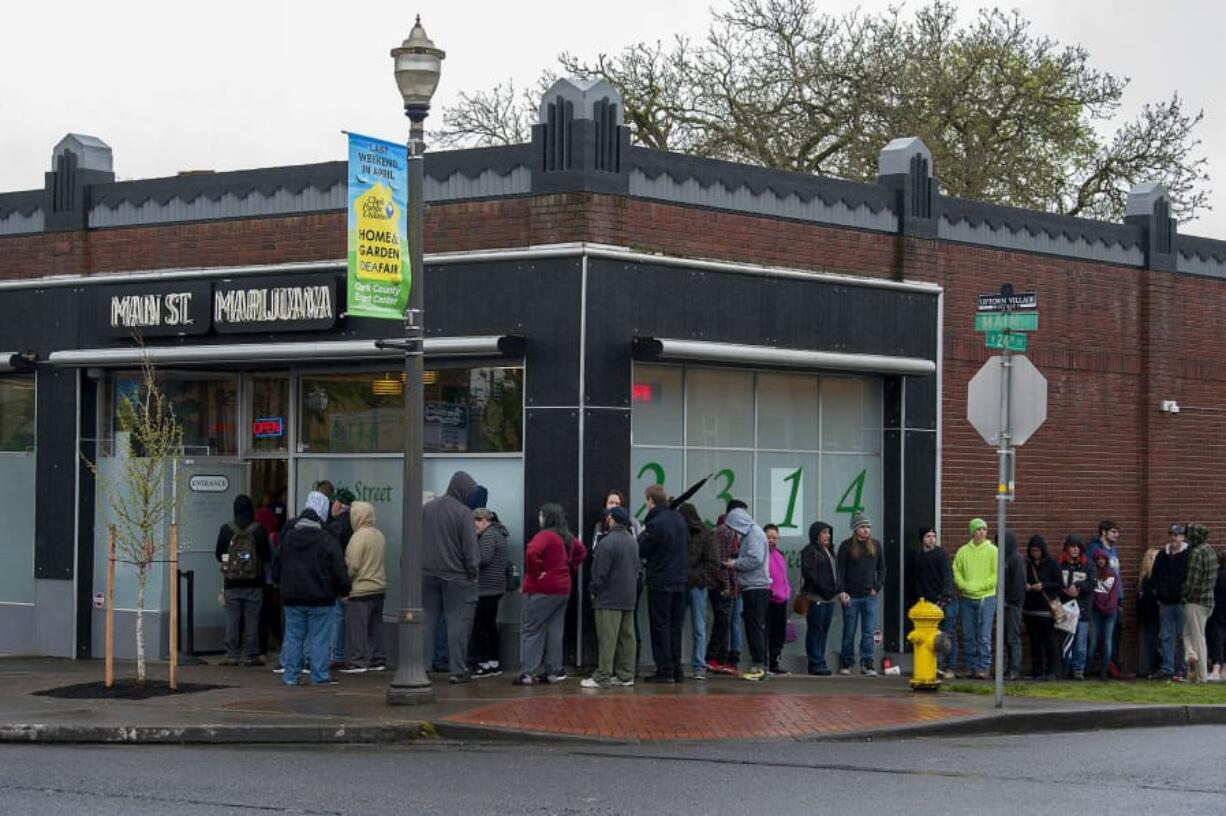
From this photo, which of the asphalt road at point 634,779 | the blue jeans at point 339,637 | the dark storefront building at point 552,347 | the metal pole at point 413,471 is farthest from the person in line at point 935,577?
the metal pole at point 413,471

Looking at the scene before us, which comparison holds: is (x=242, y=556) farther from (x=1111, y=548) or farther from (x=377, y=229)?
(x=1111, y=548)

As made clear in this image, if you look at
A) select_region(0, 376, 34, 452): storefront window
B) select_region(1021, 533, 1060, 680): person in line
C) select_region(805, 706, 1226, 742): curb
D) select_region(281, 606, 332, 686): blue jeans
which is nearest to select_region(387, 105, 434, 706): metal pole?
select_region(281, 606, 332, 686): blue jeans

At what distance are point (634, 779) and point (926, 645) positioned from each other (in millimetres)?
6612

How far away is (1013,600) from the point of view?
20.9 metres

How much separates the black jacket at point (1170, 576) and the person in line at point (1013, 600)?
195 cm

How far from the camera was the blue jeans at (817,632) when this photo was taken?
1977 cm

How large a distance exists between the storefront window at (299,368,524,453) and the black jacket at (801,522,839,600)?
3.47m

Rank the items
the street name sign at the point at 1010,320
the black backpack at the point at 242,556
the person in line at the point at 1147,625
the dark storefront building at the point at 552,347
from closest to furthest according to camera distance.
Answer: the street name sign at the point at 1010,320
the dark storefront building at the point at 552,347
the black backpack at the point at 242,556
the person in line at the point at 1147,625

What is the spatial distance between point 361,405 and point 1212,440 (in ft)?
40.4

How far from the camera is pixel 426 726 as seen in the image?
47.0 ft

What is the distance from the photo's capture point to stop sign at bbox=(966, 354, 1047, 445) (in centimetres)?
1584

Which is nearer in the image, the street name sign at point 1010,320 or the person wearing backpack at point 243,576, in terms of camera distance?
the street name sign at point 1010,320

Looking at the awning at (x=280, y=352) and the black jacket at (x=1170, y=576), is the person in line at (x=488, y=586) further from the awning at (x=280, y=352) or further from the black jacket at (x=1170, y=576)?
the black jacket at (x=1170, y=576)

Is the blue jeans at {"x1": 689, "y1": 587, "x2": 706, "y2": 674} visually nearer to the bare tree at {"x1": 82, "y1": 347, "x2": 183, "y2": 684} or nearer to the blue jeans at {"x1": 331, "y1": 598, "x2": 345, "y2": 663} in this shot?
the blue jeans at {"x1": 331, "y1": 598, "x2": 345, "y2": 663}
